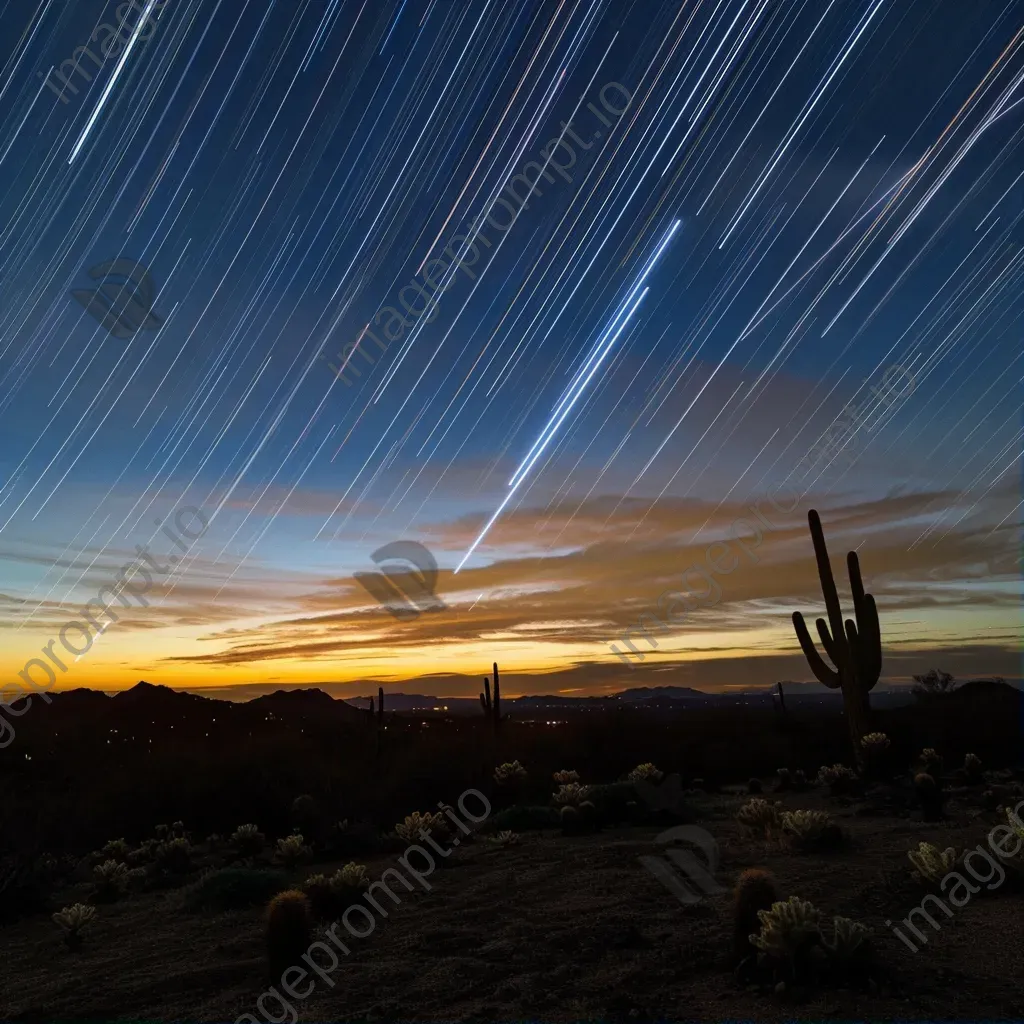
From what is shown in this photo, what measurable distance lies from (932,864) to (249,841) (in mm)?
10969

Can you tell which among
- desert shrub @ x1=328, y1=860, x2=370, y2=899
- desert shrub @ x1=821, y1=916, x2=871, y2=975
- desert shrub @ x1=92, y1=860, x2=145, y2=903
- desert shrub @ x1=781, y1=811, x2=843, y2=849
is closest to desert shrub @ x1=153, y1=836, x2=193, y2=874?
desert shrub @ x1=92, y1=860, x2=145, y2=903

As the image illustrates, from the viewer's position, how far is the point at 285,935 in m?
7.16

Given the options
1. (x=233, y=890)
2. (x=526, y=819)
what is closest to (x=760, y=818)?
(x=526, y=819)

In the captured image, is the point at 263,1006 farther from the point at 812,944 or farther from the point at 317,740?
the point at 317,740

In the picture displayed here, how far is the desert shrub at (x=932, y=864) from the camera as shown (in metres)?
7.80

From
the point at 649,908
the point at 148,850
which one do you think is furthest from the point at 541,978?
the point at 148,850

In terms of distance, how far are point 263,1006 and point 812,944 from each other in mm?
4381

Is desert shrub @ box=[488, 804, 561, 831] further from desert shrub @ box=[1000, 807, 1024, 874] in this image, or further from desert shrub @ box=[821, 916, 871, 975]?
desert shrub @ box=[821, 916, 871, 975]

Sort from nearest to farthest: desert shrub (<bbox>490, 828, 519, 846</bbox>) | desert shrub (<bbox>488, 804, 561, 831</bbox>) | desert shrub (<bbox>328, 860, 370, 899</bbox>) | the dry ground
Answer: the dry ground, desert shrub (<bbox>328, 860, 370, 899</bbox>), desert shrub (<bbox>490, 828, 519, 846</bbox>), desert shrub (<bbox>488, 804, 561, 831</bbox>)

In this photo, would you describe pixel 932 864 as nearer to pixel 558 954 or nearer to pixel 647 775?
pixel 558 954

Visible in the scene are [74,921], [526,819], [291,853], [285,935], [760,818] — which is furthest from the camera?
[526,819]

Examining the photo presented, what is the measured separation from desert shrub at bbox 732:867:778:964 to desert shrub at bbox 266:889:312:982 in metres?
3.80

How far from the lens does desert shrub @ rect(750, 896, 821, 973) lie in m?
5.84

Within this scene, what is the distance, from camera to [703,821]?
1254cm
